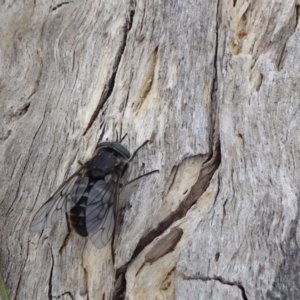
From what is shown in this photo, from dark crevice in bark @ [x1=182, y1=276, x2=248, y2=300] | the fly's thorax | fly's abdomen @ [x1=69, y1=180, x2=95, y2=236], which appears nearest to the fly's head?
the fly's thorax

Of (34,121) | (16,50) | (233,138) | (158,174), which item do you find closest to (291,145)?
(233,138)

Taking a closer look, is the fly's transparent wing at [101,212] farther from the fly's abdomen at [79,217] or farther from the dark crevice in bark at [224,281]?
the dark crevice in bark at [224,281]

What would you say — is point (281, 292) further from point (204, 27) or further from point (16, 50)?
point (16, 50)

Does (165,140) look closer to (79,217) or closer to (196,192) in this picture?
(196,192)

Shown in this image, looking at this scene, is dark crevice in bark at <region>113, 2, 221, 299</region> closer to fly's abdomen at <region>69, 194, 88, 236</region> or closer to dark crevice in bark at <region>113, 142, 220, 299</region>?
dark crevice in bark at <region>113, 142, 220, 299</region>

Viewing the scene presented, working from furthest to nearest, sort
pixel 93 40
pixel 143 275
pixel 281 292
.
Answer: pixel 93 40 < pixel 143 275 < pixel 281 292
